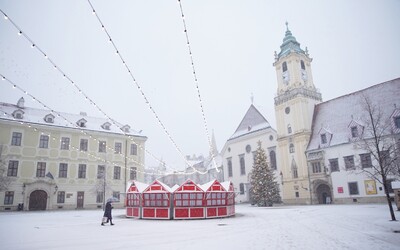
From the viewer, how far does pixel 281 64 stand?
137 ft

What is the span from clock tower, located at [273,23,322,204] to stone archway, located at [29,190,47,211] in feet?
97.7

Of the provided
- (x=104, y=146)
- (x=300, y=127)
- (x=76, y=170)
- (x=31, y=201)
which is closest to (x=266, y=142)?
(x=300, y=127)

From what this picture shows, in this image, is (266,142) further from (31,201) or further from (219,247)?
(219,247)

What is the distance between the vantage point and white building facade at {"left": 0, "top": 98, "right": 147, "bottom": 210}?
30031mm

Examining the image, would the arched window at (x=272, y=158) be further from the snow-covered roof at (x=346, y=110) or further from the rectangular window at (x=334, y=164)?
the rectangular window at (x=334, y=164)

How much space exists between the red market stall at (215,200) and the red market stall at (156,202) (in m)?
2.55

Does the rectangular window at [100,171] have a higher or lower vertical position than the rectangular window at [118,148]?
lower

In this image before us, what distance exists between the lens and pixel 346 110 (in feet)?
113

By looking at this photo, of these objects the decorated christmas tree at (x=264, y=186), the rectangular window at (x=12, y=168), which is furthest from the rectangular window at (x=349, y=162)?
the rectangular window at (x=12, y=168)

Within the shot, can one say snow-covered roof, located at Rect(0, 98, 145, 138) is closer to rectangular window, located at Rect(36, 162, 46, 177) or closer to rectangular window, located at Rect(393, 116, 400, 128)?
rectangular window, located at Rect(36, 162, 46, 177)

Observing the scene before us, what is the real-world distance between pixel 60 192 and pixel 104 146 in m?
7.61

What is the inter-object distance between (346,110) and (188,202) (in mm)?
26157

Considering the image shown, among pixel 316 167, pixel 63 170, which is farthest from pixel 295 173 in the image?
pixel 63 170

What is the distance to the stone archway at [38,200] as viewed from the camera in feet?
100
